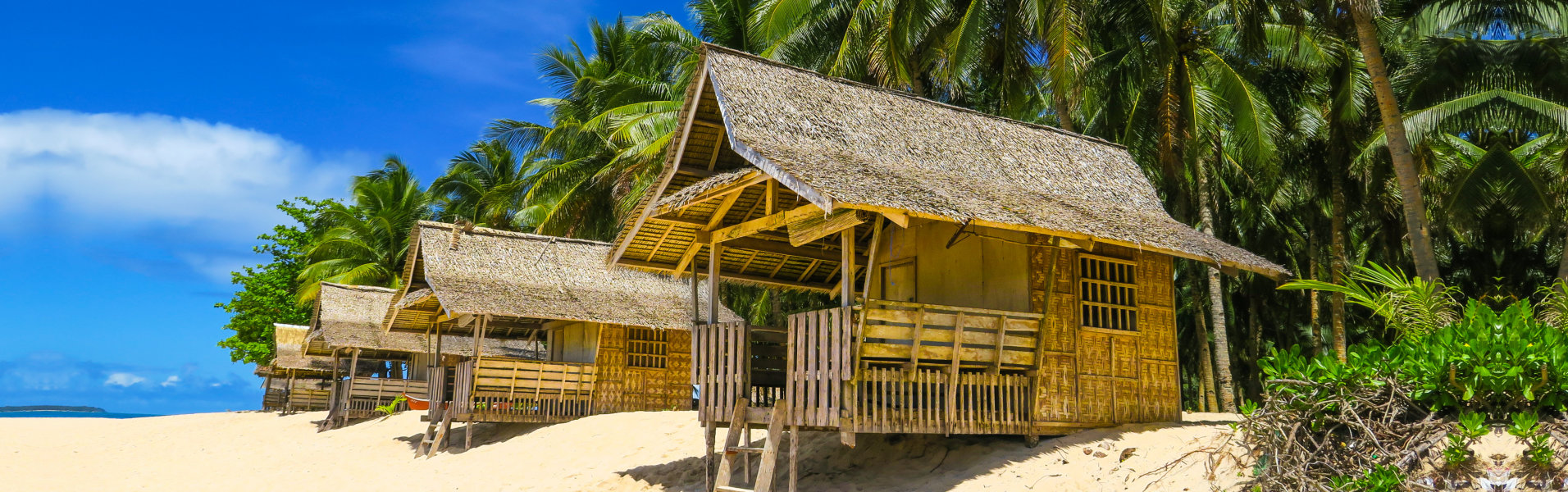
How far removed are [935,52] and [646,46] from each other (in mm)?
10409

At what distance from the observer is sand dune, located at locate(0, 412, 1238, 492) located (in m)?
10.2

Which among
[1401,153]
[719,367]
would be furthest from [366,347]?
[1401,153]

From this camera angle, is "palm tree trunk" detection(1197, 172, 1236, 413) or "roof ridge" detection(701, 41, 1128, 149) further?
"palm tree trunk" detection(1197, 172, 1236, 413)

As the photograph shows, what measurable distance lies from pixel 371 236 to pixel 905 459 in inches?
1188

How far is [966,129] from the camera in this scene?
1288cm

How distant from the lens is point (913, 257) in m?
12.0

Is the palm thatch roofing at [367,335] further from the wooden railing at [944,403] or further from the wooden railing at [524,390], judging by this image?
the wooden railing at [944,403]

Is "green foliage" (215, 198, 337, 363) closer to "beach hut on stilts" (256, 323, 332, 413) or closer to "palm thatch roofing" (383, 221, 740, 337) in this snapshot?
"beach hut on stilts" (256, 323, 332, 413)

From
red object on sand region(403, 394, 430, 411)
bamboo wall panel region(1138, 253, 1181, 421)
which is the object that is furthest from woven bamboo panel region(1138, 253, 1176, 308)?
red object on sand region(403, 394, 430, 411)

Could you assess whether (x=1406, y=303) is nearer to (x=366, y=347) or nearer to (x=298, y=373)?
(x=366, y=347)

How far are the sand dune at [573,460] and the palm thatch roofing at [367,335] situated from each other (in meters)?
1.90

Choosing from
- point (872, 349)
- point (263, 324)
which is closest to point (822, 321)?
point (872, 349)

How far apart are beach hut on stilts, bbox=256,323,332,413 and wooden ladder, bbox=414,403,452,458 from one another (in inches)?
478

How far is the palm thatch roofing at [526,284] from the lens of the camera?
60.5 ft
